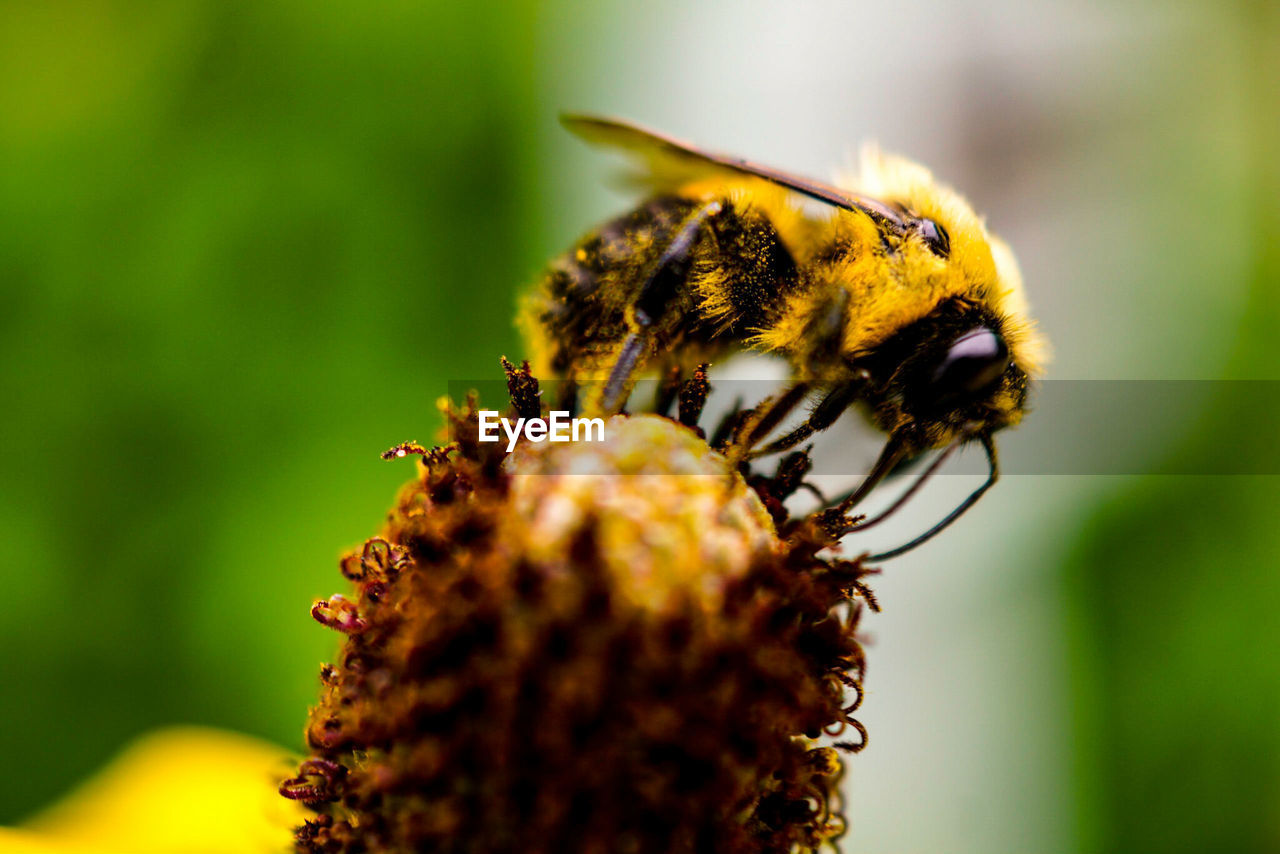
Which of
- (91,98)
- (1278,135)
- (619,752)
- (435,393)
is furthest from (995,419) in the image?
(1278,135)

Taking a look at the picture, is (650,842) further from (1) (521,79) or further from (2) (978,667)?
(1) (521,79)

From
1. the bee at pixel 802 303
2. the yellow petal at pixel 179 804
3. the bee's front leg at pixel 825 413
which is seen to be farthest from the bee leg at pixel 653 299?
the yellow petal at pixel 179 804

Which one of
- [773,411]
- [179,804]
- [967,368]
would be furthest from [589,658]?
[179,804]

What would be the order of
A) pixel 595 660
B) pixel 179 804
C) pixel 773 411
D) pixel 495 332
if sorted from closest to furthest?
pixel 595 660 < pixel 773 411 < pixel 179 804 < pixel 495 332

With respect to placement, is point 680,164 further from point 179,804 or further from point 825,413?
point 179,804

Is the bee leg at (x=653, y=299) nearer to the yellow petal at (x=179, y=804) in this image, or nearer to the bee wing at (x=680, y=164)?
the bee wing at (x=680, y=164)

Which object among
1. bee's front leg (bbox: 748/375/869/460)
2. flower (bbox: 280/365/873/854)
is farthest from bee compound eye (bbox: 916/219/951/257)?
flower (bbox: 280/365/873/854)
